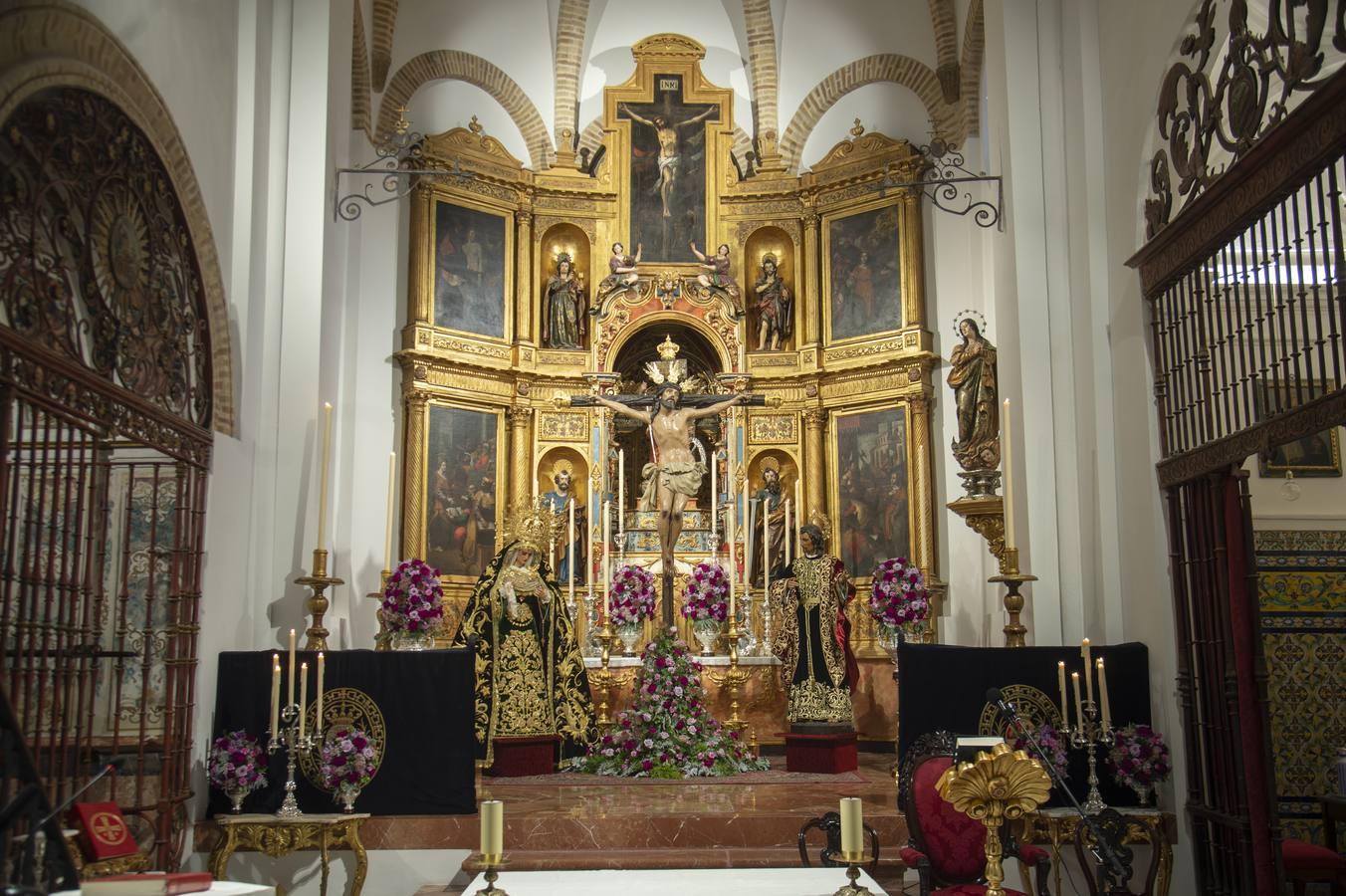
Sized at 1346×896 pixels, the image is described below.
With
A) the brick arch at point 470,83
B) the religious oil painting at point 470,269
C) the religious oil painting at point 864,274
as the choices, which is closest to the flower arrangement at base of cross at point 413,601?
the religious oil painting at point 470,269

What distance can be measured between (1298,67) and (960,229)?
9.24m

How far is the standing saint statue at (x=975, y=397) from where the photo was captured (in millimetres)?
12141

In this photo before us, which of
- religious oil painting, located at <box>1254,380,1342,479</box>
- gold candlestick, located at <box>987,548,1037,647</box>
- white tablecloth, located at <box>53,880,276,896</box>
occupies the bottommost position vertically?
white tablecloth, located at <box>53,880,276,896</box>

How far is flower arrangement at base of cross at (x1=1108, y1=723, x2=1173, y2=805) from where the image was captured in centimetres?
838

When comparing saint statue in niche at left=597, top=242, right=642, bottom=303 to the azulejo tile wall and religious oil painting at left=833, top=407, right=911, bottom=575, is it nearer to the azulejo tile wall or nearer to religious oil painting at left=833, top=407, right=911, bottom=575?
religious oil painting at left=833, top=407, right=911, bottom=575

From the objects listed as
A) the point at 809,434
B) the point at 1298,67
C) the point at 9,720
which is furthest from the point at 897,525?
the point at 9,720

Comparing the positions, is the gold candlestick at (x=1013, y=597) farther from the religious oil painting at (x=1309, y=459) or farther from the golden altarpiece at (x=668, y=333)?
the golden altarpiece at (x=668, y=333)

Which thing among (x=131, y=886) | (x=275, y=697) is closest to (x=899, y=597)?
(x=275, y=697)

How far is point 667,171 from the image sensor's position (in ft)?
56.9

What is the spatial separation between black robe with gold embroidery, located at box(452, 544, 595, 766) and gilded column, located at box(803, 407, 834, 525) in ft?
17.0

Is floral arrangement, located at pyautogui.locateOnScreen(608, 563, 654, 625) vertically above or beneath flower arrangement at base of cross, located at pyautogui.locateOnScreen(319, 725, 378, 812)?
above

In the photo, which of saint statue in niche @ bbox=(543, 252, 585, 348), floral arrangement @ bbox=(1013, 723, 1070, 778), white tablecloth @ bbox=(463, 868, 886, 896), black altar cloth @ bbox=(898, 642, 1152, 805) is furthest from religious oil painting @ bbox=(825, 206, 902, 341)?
white tablecloth @ bbox=(463, 868, 886, 896)

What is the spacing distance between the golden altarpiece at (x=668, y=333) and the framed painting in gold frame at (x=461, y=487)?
3 centimetres

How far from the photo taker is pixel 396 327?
626 inches
